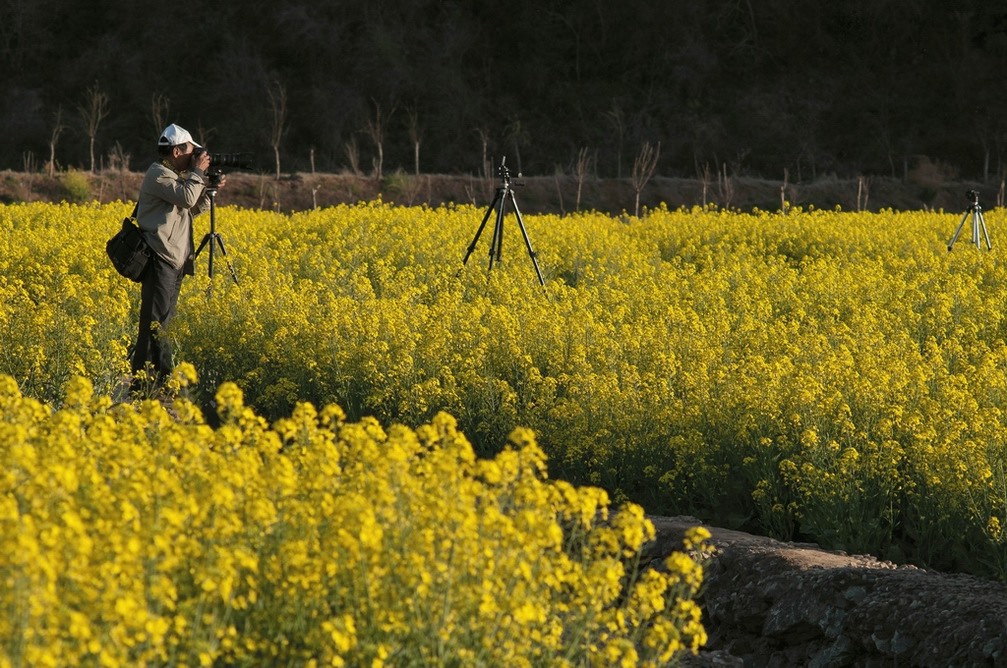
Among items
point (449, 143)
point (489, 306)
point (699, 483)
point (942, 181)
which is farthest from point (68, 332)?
point (449, 143)

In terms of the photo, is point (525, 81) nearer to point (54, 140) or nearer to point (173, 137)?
point (54, 140)

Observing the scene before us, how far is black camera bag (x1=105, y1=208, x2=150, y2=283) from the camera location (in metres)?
9.00

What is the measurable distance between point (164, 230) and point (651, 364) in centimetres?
311

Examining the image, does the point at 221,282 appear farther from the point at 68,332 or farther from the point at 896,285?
the point at 896,285

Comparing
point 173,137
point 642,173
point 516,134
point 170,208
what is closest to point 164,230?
point 170,208

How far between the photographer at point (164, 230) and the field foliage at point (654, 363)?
299 millimetres

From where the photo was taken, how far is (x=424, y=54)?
165ft

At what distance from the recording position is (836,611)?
588cm

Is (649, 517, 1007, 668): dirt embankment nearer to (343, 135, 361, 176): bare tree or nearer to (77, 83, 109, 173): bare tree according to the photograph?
(77, 83, 109, 173): bare tree

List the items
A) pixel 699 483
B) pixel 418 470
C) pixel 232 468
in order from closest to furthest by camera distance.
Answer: pixel 232 468 → pixel 418 470 → pixel 699 483

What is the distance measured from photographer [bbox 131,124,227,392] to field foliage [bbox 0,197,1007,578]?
299mm

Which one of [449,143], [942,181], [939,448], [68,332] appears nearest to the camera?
[939,448]

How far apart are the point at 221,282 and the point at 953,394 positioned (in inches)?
265

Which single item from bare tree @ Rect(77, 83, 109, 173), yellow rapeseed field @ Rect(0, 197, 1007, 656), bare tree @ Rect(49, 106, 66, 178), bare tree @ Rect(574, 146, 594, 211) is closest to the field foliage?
yellow rapeseed field @ Rect(0, 197, 1007, 656)
